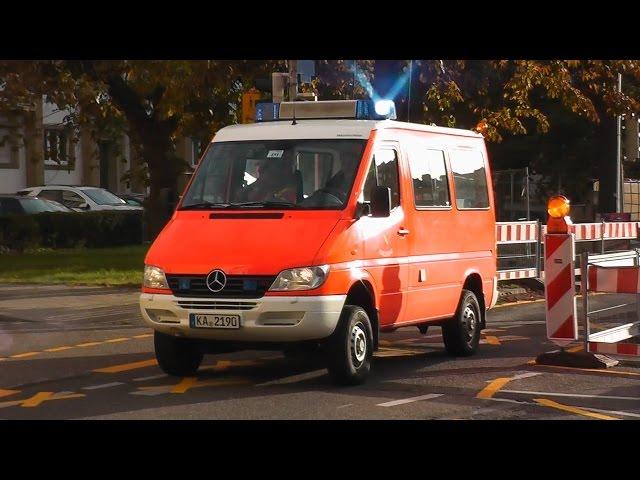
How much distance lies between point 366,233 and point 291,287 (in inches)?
45.1

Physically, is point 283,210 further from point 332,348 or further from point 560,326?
point 560,326

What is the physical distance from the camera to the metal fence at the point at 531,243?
67.3 ft

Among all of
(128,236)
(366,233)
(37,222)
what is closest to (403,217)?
(366,233)

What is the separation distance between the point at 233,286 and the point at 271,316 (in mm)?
404

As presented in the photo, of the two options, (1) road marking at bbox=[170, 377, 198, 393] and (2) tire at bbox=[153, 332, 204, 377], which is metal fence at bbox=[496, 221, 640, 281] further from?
(1) road marking at bbox=[170, 377, 198, 393]

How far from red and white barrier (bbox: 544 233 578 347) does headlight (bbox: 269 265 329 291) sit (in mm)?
2893

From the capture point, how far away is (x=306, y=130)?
39.9 ft

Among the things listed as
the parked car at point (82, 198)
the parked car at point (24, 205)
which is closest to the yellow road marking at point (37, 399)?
the parked car at point (24, 205)

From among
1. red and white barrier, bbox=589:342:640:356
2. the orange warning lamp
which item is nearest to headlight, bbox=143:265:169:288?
the orange warning lamp

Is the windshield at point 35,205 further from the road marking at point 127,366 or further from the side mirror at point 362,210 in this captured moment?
the side mirror at point 362,210

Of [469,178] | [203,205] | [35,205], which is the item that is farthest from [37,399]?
[35,205]

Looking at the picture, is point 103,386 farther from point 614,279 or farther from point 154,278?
point 614,279

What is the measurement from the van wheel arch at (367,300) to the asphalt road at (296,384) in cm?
47

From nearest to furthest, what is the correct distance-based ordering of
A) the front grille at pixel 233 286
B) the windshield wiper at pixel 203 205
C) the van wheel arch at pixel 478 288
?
1. the front grille at pixel 233 286
2. the windshield wiper at pixel 203 205
3. the van wheel arch at pixel 478 288
